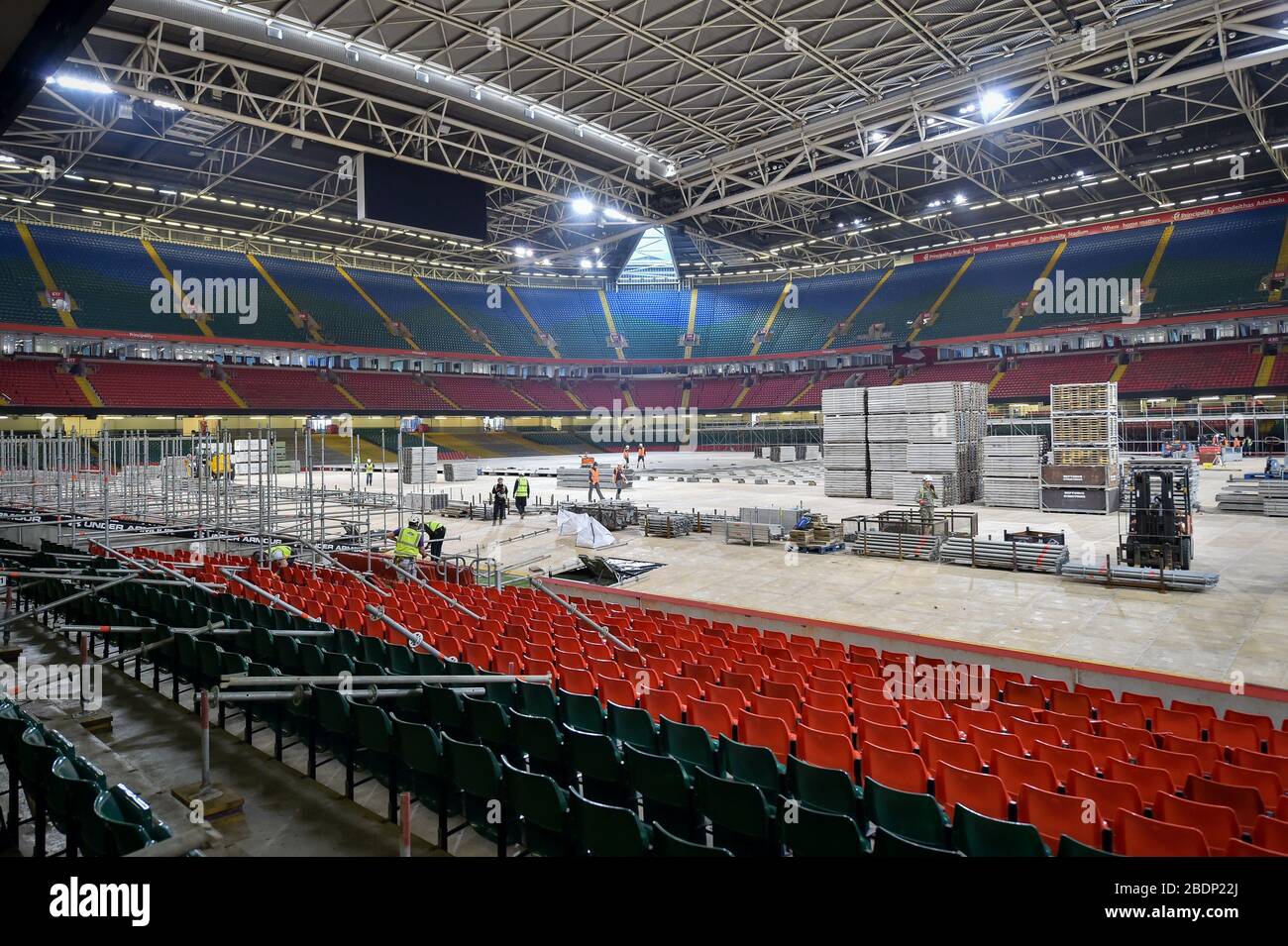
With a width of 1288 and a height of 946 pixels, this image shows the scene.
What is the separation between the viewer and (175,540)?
46.8 ft

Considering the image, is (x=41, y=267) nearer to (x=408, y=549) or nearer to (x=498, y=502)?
(x=498, y=502)

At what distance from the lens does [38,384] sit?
4006 centimetres

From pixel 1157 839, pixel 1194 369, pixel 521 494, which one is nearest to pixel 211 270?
pixel 521 494

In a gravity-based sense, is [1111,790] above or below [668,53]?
below

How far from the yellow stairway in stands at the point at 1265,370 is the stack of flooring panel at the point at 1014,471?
2699cm

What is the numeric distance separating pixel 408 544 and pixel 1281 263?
54.3 metres

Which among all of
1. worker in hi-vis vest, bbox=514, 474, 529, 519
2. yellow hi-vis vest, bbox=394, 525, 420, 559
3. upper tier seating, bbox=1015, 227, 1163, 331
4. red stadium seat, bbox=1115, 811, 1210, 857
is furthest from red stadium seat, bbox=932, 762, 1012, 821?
upper tier seating, bbox=1015, 227, 1163, 331

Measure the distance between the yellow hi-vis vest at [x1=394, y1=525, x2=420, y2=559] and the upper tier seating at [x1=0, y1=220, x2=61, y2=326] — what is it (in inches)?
1656

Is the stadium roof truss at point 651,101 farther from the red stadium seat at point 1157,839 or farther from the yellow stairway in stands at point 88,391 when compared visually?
the red stadium seat at point 1157,839

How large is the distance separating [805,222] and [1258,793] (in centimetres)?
4780

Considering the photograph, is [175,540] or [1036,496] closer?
[175,540]
